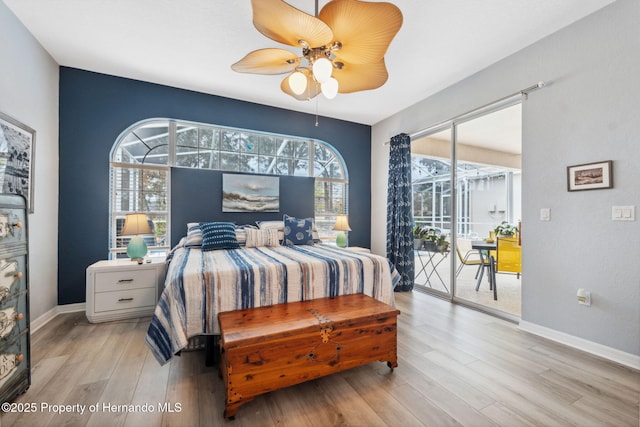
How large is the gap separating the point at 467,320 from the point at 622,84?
7.53 feet

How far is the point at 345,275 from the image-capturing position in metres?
2.30

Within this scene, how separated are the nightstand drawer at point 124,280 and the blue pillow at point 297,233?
1499 millimetres

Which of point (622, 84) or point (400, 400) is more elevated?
point (622, 84)

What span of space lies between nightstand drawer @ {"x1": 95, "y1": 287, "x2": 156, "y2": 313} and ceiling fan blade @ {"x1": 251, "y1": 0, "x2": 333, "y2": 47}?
2697mm

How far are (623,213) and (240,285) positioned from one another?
9.35 feet

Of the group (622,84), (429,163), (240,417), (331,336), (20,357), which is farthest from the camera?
(429,163)

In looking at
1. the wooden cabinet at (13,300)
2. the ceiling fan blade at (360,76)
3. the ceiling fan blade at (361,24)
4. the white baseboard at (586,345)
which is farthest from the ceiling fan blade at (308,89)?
the white baseboard at (586,345)

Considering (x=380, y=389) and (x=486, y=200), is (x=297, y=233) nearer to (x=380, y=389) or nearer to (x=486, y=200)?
(x=380, y=389)

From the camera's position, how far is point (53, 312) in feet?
9.40

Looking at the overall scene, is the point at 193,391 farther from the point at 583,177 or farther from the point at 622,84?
the point at 622,84

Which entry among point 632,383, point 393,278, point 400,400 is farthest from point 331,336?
point 632,383

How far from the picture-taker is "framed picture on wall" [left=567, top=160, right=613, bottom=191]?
208 centimetres

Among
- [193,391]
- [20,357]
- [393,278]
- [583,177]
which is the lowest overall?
[193,391]

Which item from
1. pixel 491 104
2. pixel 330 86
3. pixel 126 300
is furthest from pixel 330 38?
pixel 126 300
